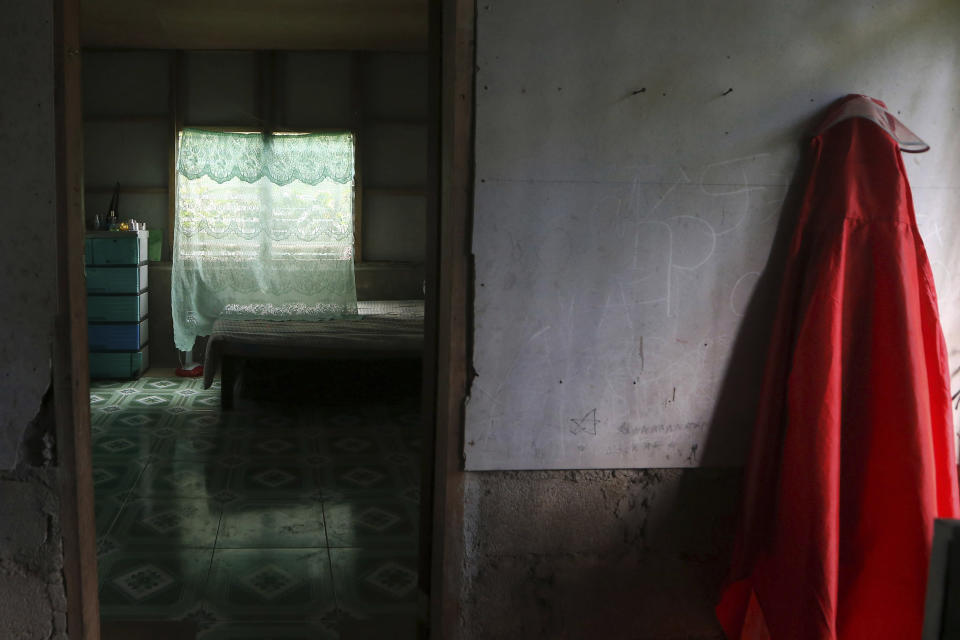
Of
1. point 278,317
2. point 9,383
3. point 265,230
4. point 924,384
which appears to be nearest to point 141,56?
point 265,230

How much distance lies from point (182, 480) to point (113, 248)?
122 inches

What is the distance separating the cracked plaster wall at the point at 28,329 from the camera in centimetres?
201

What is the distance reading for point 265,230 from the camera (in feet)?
23.8

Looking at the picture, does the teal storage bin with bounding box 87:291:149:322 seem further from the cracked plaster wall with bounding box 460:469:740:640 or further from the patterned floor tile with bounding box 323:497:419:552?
the cracked plaster wall with bounding box 460:469:740:640

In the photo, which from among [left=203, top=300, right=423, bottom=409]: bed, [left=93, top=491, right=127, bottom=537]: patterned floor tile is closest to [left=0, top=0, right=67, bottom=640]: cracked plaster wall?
[left=93, top=491, right=127, bottom=537]: patterned floor tile

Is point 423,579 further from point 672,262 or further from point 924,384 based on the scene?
point 924,384

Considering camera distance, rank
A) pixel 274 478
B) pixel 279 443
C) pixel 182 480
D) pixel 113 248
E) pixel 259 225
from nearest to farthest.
Result: pixel 182 480
pixel 274 478
pixel 279 443
pixel 113 248
pixel 259 225

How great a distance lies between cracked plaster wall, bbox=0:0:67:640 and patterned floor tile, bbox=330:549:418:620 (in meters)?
1.09

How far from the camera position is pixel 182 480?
4.21m

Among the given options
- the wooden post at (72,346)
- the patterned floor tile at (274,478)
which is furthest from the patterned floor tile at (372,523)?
the wooden post at (72,346)

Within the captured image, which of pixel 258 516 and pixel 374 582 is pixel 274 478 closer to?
pixel 258 516

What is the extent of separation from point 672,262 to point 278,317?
468cm

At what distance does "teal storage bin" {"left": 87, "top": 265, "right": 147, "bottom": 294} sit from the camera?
654cm

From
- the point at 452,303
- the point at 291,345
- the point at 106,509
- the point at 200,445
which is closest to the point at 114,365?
the point at 291,345
